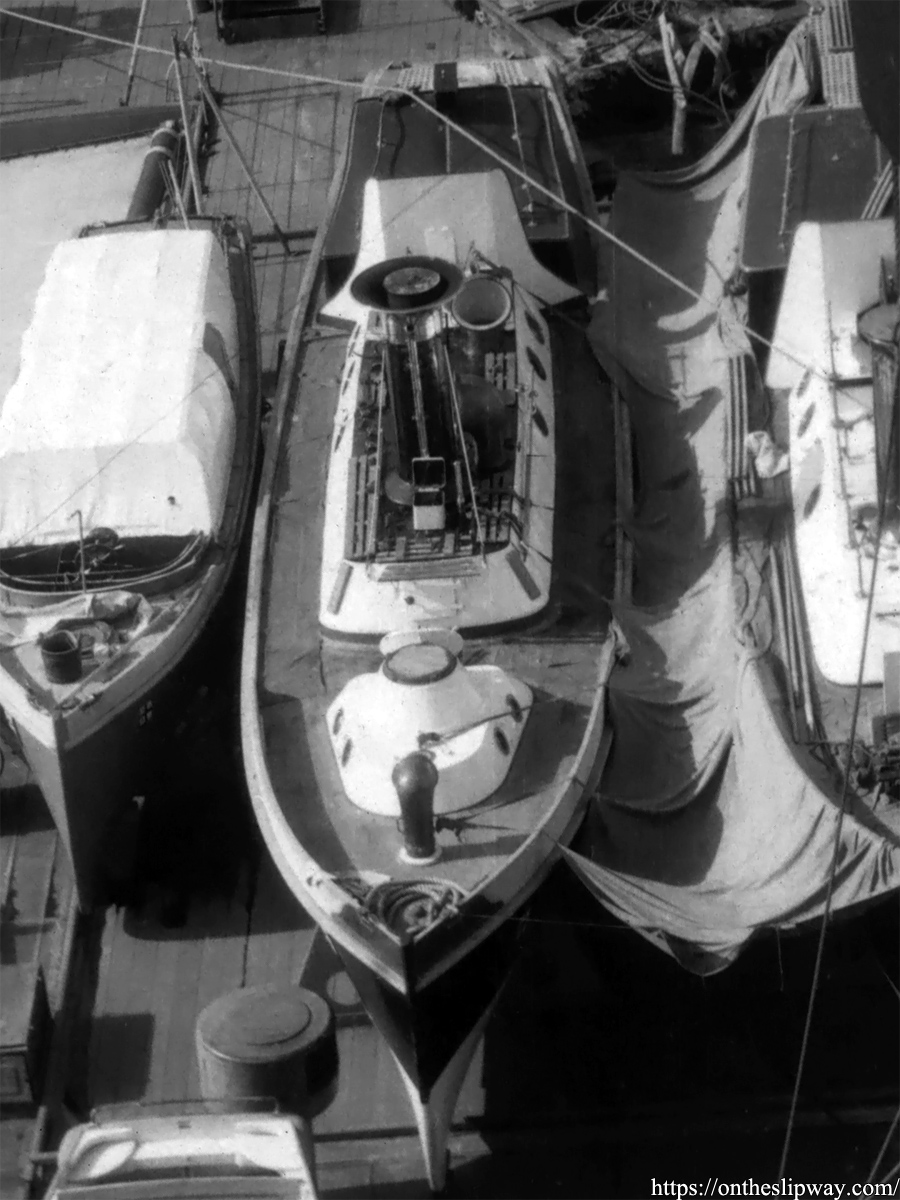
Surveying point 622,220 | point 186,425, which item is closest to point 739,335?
point 622,220

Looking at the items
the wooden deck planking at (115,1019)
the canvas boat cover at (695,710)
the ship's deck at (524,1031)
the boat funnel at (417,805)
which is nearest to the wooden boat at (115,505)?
the wooden deck planking at (115,1019)

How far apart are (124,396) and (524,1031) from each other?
710 centimetres

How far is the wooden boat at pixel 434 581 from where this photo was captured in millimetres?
12180

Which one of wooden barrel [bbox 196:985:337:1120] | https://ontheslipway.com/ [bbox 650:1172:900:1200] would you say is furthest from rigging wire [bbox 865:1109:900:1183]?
wooden barrel [bbox 196:985:337:1120]

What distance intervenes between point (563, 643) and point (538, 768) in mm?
1549

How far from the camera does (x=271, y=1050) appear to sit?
11492 mm

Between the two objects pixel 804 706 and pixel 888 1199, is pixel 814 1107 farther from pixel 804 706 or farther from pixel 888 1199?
pixel 804 706

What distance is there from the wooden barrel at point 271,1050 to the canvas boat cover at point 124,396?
17.6ft

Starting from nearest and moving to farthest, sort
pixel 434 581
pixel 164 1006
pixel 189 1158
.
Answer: pixel 189 1158 < pixel 164 1006 < pixel 434 581

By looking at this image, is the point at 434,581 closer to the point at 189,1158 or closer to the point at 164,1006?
the point at 164,1006

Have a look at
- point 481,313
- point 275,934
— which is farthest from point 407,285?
point 275,934

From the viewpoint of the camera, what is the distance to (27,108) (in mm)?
24766

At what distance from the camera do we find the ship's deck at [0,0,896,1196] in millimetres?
12508

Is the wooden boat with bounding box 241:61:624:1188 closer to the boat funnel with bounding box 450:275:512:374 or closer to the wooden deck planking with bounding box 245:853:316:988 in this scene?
the boat funnel with bounding box 450:275:512:374
